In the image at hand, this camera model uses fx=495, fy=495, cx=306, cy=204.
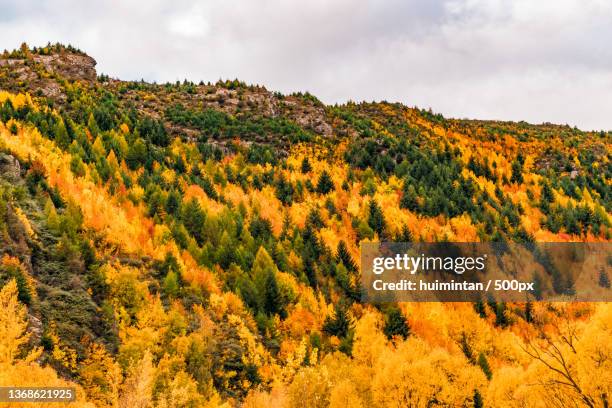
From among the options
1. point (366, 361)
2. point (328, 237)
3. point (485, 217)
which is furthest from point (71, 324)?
point (485, 217)

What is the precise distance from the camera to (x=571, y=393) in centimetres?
3088

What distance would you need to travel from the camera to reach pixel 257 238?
80625mm

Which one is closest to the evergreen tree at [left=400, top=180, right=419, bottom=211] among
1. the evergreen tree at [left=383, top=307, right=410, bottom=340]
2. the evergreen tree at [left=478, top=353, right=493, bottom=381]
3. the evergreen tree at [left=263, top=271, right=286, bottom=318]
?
the evergreen tree at [left=383, top=307, right=410, bottom=340]

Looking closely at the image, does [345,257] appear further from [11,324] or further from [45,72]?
[45,72]

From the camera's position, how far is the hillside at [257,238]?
1602 inches

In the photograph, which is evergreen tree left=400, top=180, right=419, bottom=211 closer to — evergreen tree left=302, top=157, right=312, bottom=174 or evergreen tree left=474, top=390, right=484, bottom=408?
evergreen tree left=302, top=157, right=312, bottom=174

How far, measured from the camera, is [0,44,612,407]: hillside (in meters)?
40.7

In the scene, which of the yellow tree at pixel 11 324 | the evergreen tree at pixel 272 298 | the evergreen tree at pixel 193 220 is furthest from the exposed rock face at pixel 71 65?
the yellow tree at pixel 11 324

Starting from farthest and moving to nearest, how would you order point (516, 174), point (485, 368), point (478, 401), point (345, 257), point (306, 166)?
1. point (516, 174)
2. point (306, 166)
3. point (345, 257)
4. point (485, 368)
5. point (478, 401)

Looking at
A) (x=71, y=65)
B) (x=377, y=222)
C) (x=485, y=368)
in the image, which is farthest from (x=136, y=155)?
(x=485, y=368)

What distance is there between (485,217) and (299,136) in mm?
50389

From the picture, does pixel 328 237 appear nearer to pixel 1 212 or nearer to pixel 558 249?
pixel 558 249

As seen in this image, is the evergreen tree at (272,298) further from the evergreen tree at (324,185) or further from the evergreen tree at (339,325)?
the evergreen tree at (324,185)

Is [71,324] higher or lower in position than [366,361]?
higher
